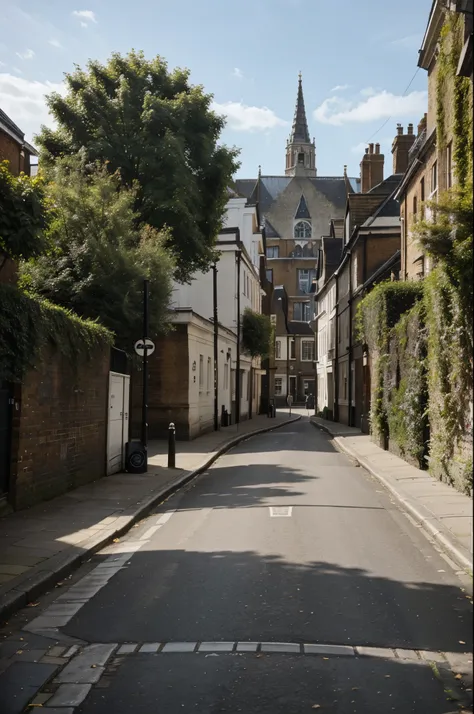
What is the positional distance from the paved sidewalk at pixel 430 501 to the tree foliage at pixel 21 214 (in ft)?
23.1

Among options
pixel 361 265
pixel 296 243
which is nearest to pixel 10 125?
pixel 361 265

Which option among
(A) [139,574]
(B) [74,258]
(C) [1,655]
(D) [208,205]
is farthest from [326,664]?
(D) [208,205]

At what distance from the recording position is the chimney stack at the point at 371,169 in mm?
42719

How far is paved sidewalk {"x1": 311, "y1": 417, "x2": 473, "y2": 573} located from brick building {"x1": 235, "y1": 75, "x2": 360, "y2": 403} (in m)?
68.8

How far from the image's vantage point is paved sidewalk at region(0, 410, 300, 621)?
7336 millimetres

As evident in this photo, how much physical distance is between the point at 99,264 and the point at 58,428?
26.6 feet

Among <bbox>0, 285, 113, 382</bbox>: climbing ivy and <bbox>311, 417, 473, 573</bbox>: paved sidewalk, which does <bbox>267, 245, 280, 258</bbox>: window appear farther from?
<bbox>0, 285, 113, 382</bbox>: climbing ivy

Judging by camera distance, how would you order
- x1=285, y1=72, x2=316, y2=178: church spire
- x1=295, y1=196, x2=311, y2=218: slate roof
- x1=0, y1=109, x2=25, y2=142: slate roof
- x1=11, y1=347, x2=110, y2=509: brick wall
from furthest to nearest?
x1=285, y1=72, x2=316, y2=178: church spire
x1=295, y1=196, x2=311, y2=218: slate roof
x1=0, y1=109, x2=25, y2=142: slate roof
x1=11, y1=347, x2=110, y2=509: brick wall

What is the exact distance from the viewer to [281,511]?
38.4 feet

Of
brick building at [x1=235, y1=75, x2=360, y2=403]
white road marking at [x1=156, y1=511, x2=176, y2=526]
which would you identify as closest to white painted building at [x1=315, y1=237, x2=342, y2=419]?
brick building at [x1=235, y1=75, x2=360, y2=403]

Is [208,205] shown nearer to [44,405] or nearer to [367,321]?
[367,321]

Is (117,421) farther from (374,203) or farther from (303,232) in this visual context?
(303,232)

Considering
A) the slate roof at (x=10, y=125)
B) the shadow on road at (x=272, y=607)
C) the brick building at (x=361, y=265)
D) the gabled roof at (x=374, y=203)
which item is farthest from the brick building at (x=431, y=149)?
the slate roof at (x=10, y=125)

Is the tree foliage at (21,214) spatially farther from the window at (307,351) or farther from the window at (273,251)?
the window at (273,251)
